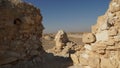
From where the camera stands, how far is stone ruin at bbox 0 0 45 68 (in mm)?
13953

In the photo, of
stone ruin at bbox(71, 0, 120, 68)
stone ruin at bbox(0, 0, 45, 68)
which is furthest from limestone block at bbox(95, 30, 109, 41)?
stone ruin at bbox(0, 0, 45, 68)

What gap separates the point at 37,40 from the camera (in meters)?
16.3

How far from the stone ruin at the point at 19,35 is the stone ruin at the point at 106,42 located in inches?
164

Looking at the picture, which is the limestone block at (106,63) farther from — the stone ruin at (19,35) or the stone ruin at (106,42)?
the stone ruin at (19,35)

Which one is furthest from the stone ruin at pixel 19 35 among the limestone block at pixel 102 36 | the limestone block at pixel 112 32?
the limestone block at pixel 112 32

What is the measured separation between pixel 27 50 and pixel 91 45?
187 inches

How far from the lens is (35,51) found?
1585 cm

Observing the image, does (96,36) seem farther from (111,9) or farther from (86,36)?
(111,9)

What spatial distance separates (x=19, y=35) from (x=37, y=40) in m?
1.80

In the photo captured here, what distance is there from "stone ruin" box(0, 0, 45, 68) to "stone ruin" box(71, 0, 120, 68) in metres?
4.18

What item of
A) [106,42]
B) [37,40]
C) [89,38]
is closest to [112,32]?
[106,42]

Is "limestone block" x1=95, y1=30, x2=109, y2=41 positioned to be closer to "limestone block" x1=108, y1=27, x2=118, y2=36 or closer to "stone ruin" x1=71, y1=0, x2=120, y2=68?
"stone ruin" x1=71, y1=0, x2=120, y2=68

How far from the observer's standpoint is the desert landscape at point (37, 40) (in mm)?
11531

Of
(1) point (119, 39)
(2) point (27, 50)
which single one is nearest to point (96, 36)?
(1) point (119, 39)
